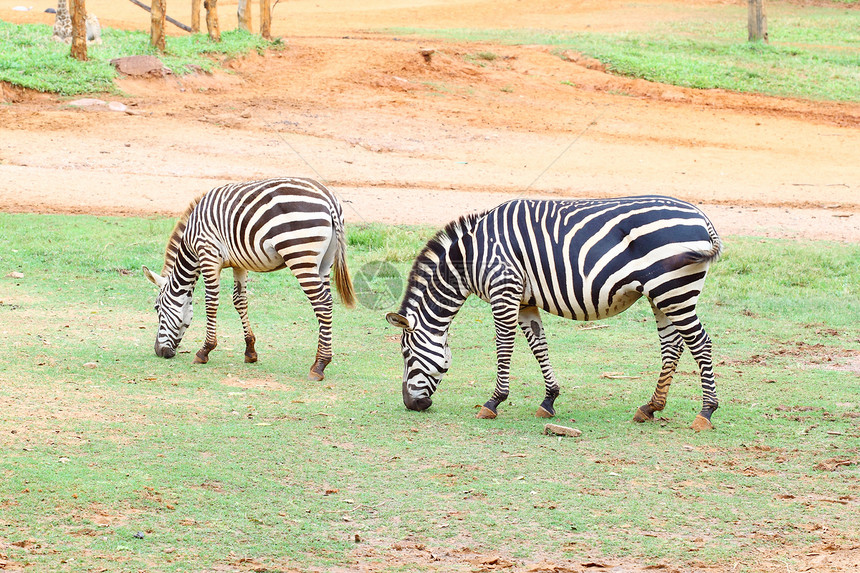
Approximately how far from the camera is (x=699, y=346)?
23.6 ft

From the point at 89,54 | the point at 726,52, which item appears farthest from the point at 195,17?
the point at 726,52

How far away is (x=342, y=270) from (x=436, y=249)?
1649 millimetres

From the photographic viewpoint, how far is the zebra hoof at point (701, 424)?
23.5ft

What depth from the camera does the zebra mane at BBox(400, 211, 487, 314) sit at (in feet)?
25.1

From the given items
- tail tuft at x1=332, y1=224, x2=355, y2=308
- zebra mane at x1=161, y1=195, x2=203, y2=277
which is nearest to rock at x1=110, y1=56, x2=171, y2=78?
zebra mane at x1=161, y1=195, x2=203, y2=277

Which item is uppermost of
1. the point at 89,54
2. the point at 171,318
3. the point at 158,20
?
the point at 158,20

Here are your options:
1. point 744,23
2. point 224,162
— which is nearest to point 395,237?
point 224,162

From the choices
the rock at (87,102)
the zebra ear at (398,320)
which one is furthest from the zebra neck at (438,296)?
the rock at (87,102)

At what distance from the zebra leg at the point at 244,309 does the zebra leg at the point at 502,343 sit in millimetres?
2677

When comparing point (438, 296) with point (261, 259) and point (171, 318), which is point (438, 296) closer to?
point (261, 259)

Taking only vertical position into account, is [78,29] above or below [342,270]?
above

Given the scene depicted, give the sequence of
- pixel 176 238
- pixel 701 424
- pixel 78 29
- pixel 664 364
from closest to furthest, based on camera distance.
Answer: pixel 701 424, pixel 664 364, pixel 176 238, pixel 78 29

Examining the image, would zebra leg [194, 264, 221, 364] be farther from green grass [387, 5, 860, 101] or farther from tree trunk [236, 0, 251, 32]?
tree trunk [236, 0, 251, 32]

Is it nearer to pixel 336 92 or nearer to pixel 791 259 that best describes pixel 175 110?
pixel 336 92
